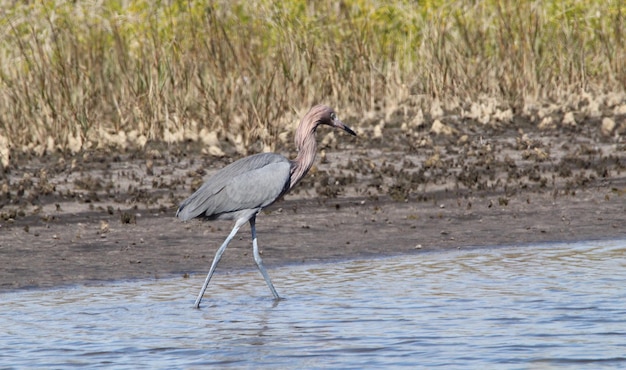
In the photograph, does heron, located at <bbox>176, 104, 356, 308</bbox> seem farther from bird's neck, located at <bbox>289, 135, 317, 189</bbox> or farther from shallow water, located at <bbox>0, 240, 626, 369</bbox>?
shallow water, located at <bbox>0, 240, 626, 369</bbox>

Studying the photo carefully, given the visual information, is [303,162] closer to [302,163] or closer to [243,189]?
[302,163]

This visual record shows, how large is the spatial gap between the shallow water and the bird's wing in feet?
1.87

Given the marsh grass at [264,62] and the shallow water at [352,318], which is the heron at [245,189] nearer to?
the shallow water at [352,318]

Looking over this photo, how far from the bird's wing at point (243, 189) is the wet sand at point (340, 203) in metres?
0.80

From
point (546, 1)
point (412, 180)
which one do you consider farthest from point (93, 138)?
point (546, 1)

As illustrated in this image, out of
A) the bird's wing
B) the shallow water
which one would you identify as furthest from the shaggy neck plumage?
the shallow water

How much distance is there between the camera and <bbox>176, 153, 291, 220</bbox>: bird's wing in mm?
7574

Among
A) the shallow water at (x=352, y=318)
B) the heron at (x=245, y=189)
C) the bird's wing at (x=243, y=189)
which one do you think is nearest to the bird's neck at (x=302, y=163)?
the heron at (x=245, y=189)

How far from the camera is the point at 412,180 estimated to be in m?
11.2

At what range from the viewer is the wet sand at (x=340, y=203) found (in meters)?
8.90

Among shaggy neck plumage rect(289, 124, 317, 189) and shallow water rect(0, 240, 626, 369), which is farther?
shaggy neck plumage rect(289, 124, 317, 189)

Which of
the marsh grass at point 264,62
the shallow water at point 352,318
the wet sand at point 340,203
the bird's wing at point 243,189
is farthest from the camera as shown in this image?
the marsh grass at point 264,62

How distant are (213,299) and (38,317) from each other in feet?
3.81

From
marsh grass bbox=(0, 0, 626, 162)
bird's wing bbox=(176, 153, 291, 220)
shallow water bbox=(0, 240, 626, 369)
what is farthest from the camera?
marsh grass bbox=(0, 0, 626, 162)
